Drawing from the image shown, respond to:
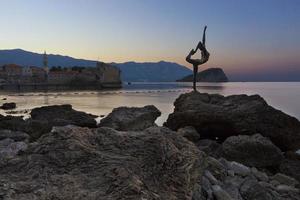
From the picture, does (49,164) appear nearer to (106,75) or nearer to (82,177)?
(82,177)

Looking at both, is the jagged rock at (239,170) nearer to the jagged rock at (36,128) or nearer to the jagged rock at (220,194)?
A: the jagged rock at (220,194)

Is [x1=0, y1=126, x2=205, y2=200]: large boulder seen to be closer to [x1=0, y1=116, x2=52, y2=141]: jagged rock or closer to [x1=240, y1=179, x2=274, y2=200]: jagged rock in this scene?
[x1=240, y1=179, x2=274, y2=200]: jagged rock

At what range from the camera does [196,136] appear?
17250mm

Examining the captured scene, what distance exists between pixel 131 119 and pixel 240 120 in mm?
7855

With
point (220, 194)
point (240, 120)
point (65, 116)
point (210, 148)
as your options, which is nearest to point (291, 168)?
point (210, 148)

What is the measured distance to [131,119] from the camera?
23.5 meters

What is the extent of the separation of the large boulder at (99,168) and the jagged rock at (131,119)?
16394 millimetres

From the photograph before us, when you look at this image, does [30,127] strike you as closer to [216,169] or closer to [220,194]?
[216,169]

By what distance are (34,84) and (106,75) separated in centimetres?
3288

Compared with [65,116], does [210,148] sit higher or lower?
higher

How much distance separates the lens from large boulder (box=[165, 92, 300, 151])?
17.3 m

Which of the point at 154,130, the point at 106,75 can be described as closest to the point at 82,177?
the point at 154,130

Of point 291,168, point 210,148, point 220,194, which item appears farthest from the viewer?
point 210,148

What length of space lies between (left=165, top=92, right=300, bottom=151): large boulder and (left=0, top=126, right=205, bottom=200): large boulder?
12299mm
